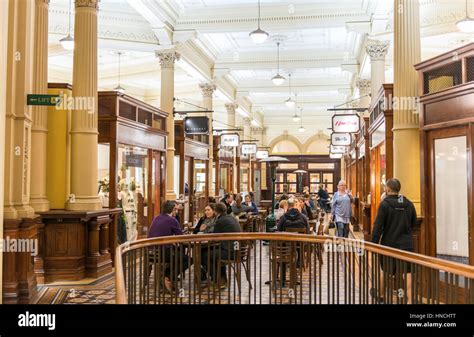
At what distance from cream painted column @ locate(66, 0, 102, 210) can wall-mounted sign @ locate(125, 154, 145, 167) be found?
153 centimetres

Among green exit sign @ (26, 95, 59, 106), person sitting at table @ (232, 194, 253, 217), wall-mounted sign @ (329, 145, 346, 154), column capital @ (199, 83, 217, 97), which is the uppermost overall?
column capital @ (199, 83, 217, 97)

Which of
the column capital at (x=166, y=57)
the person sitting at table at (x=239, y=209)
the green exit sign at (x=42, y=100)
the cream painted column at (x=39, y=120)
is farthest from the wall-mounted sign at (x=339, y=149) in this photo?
the green exit sign at (x=42, y=100)

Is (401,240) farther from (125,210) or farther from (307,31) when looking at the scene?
(307,31)

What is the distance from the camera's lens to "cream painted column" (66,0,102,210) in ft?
24.3

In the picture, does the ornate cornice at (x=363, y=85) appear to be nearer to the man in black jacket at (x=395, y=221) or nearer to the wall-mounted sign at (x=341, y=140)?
the wall-mounted sign at (x=341, y=140)

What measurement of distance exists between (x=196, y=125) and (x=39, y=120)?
675 centimetres

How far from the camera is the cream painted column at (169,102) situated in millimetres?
12477

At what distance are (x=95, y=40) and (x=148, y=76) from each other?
10342 mm

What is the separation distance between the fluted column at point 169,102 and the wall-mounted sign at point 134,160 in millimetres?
2386

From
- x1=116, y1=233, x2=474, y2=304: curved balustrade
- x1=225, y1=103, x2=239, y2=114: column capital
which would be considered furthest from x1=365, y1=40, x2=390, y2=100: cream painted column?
x1=225, y1=103, x2=239, y2=114: column capital

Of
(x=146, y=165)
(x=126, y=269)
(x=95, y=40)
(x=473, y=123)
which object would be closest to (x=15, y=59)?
(x=95, y=40)

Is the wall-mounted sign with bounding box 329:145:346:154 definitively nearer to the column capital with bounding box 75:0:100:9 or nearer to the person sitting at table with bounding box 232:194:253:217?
the person sitting at table with bounding box 232:194:253:217

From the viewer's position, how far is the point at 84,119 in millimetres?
7453
